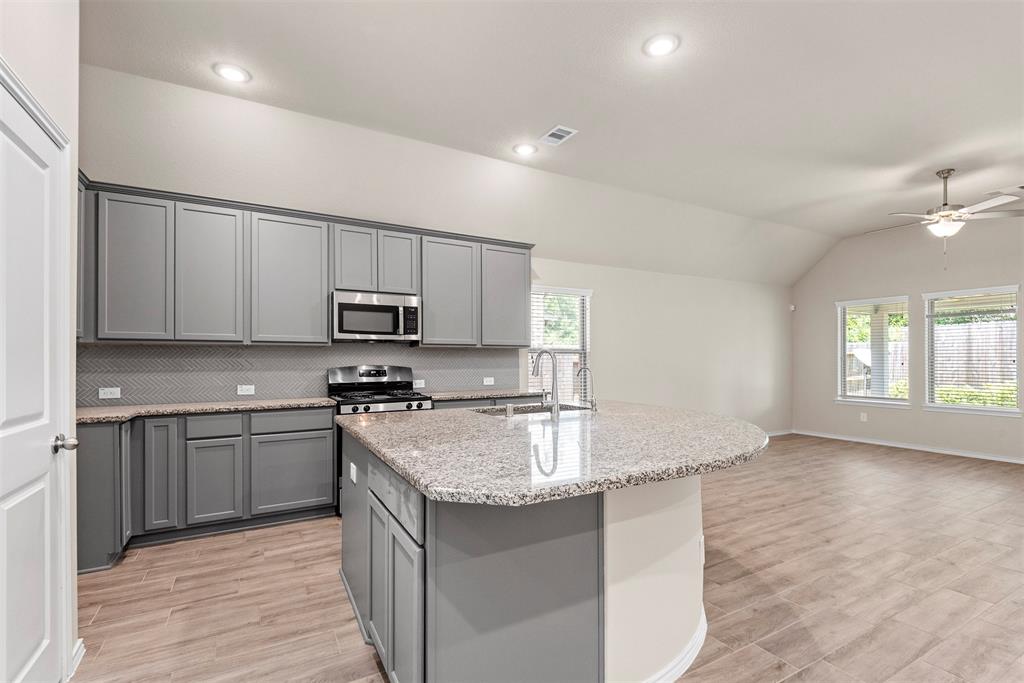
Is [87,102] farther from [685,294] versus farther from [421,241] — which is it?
[685,294]

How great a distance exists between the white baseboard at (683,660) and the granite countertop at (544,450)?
0.86 m

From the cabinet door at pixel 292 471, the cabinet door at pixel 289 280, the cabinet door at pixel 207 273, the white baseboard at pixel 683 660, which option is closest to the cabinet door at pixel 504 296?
the cabinet door at pixel 289 280

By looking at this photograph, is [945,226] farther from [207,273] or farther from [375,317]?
[207,273]

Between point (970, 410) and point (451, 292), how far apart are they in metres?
6.65


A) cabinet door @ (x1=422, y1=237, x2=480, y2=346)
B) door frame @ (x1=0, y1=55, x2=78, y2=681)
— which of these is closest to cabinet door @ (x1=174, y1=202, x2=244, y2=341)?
cabinet door @ (x1=422, y1=237, x2=480, y2=346)

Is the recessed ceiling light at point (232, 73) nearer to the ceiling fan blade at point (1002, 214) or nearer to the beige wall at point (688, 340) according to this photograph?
the beige wall at point (688, 340)

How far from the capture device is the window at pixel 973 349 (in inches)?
230

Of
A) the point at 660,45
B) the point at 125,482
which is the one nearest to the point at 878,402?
the point at 660,45

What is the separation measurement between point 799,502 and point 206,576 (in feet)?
14.5

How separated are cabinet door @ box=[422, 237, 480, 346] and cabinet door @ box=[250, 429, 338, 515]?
1307 mm

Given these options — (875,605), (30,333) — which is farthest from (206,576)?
(875,605)

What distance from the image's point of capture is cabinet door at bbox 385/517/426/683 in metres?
1.42

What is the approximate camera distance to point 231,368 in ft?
12.9

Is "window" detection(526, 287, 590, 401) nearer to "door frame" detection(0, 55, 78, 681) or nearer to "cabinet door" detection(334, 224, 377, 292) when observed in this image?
"cabinet door" detection(334, 224, 377, 292)
